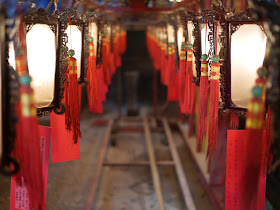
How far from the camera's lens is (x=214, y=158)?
2.18 m

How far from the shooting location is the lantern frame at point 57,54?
113 cm

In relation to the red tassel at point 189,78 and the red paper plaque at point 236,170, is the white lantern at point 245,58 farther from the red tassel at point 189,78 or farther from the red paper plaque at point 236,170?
the red tassel at point 189,78

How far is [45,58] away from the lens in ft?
3.84

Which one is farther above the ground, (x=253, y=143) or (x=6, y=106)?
(x=6, y=106)

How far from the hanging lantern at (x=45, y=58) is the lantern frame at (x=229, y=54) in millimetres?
672

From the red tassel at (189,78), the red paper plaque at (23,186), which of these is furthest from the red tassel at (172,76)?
the red paper plaque at (23,186)

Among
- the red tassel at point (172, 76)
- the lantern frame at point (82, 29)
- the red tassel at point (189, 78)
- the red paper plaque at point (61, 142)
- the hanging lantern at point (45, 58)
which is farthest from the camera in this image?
the red tassel at point (172, 76)

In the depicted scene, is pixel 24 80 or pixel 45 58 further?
pixel 45 58

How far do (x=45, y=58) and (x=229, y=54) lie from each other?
2.45ft

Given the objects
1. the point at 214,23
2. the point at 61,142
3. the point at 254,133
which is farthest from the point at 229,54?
the point at 61,142

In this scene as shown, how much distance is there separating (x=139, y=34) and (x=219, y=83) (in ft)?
17.7

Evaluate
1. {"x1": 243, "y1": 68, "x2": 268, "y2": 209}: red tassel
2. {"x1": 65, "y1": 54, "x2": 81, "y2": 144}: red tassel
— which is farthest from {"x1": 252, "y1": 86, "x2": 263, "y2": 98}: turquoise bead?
{"x1": 65, "y1": 54, "x2": 81, "y2": 144}: red tassel

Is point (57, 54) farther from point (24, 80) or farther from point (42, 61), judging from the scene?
point (24, 80)

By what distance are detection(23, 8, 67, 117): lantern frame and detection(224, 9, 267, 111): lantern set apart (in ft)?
2.24
